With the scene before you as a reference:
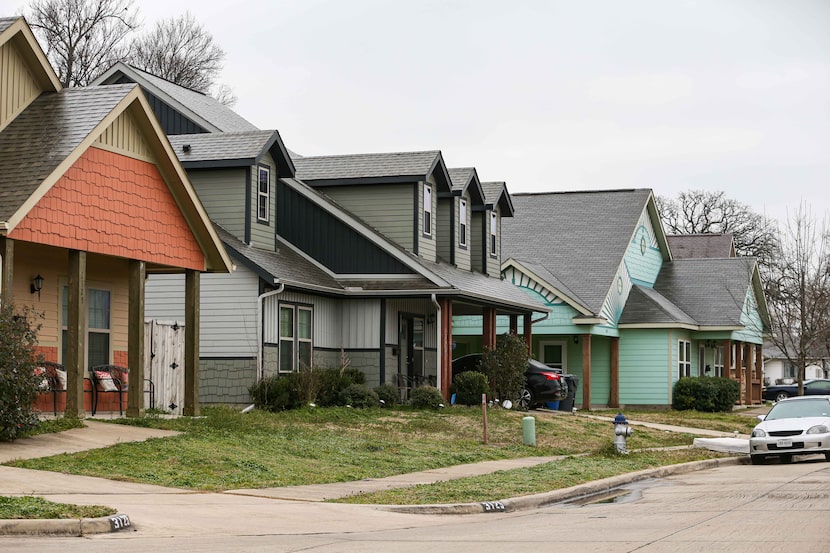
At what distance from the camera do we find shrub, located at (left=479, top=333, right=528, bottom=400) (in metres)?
32.7

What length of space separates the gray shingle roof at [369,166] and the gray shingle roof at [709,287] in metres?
17.2

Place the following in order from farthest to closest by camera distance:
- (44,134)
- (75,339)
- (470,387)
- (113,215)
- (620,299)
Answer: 1. (620,299)
2. (470,387)
3. (113,215)
4. (44,134)
5. (75,339)

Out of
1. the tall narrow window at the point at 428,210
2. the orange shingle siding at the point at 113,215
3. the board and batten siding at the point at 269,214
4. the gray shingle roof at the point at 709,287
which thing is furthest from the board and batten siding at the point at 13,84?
the gray shingle roof at the point at 709,287

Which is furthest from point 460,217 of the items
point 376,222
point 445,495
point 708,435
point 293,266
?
point 445,495

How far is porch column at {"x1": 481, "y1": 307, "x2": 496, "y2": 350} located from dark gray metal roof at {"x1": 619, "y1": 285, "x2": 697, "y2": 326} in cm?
986

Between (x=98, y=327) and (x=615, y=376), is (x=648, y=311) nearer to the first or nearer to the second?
(x=615, y=376)

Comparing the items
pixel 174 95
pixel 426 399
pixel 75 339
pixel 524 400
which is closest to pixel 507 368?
pixel 524 400

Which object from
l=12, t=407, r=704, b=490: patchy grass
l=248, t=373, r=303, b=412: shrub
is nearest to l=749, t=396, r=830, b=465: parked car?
l=12, t=407, r=704, b=490: patchy grass

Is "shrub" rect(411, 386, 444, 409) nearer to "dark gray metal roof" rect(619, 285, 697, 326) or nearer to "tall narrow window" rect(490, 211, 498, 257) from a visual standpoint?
"tall narrow window" rect(490, 211, 498, 257)

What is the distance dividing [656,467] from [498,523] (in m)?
8.35

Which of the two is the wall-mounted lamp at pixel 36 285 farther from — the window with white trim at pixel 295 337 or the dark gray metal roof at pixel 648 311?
the dark gray metal roof at pixel 648 311

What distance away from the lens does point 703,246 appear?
209ft

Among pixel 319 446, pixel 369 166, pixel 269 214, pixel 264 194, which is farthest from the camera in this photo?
pixel 369 166

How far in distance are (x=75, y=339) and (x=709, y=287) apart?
33.1 m
